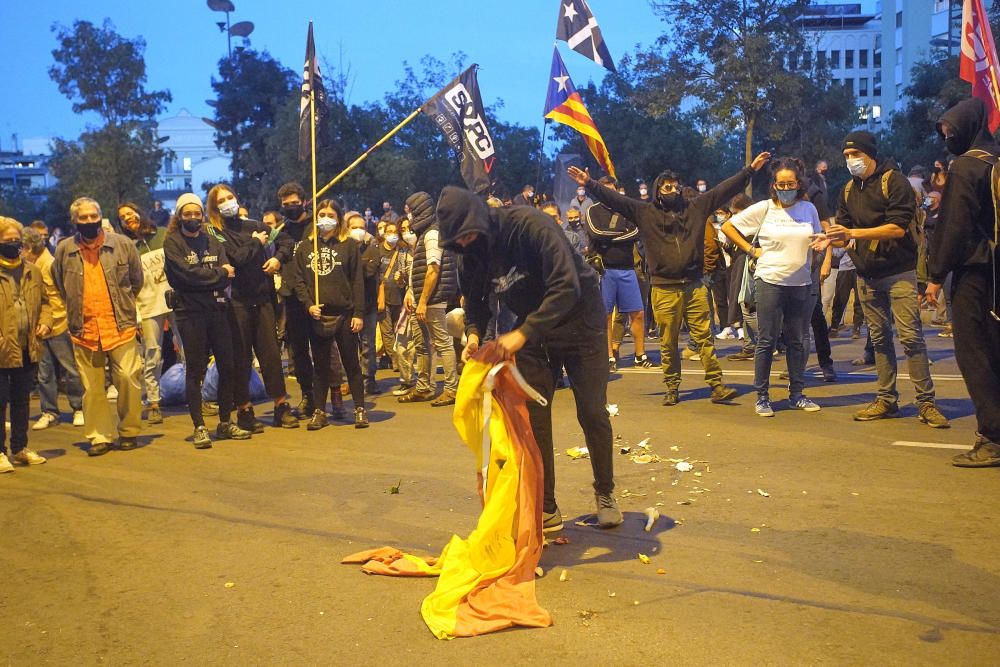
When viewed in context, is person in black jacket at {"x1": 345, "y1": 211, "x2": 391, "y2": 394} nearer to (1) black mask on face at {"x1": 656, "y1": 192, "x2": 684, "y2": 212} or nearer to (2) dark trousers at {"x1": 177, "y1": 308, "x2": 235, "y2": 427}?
(2) dark trousers at {"x1": 177, "y1": 308, "x2": 235, "y2": 427}

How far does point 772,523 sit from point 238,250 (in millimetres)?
5845

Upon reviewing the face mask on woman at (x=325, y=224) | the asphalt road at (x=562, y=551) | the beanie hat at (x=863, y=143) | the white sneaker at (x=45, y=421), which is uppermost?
the beanie hat at (x=863, y=143)

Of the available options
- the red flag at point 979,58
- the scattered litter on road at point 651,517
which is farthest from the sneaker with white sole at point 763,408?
the scattered litter on road at point 651,517

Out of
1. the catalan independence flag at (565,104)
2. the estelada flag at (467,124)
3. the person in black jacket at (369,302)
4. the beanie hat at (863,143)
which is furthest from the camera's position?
the estelada flag at (467,124)

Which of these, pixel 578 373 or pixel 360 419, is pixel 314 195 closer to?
pixel 360 419

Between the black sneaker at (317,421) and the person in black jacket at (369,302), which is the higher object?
the person in black jacket at (369,302)

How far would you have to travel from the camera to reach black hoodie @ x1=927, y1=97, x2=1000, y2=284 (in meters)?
7.28

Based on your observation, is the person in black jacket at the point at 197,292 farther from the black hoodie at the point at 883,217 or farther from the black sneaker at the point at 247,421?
the black hoodie at the point at 883,217

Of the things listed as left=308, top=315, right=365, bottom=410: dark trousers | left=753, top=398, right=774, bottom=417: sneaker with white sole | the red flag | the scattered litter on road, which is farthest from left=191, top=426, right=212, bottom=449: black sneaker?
the red flag

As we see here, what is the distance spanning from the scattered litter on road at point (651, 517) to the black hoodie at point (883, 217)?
11.8 ft

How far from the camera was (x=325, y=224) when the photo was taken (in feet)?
34.6

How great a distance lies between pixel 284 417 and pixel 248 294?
1.33 meters

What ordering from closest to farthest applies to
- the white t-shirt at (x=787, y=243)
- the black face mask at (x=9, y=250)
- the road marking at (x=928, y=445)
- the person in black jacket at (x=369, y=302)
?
the road marking at (x=928, y=445)
the black face mask at (x=9, y=250)
the white t-shirt at (x=787, y=243)
the person in black jacket at (x=369, y=302)

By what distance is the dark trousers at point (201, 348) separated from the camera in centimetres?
976
